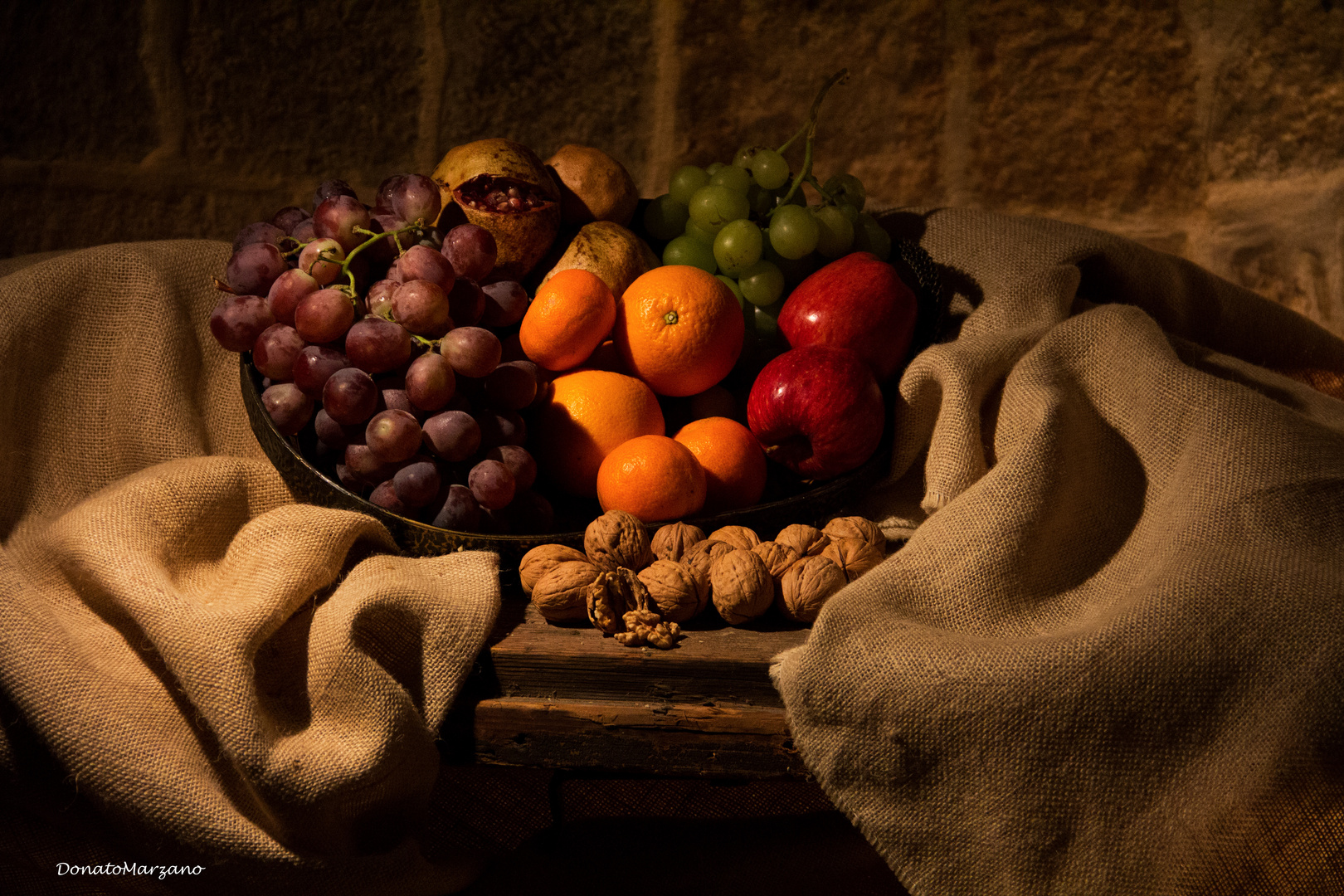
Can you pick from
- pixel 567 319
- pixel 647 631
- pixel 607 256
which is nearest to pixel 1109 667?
pixel 647 631

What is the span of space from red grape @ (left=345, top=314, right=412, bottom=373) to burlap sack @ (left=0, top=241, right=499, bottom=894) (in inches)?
5.8

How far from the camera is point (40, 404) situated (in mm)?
946

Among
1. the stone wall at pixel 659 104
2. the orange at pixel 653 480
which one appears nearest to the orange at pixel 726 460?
the orange at pixel 653 480

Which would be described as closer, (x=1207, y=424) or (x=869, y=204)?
(x=1207, y=424)

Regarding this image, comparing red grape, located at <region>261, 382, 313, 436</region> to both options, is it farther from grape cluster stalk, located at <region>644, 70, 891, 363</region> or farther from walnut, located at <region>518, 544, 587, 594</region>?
grape cluster stalk, located at <region>644, 70, 891, 363</region>

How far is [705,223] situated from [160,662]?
74 cm

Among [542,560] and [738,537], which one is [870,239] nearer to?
[738,537]

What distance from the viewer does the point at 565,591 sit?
79 centimetres

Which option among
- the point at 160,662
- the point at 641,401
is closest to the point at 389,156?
the point at 641,401

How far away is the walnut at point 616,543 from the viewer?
32.5 inches

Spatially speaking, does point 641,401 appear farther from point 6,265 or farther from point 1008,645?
point 6,265

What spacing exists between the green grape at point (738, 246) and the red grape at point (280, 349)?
0.48m

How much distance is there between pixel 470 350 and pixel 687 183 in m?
0.44

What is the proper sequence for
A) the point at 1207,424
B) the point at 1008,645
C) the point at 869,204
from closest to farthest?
the point at 1008,645 < the point at 1207,424 < the point at 869,204
